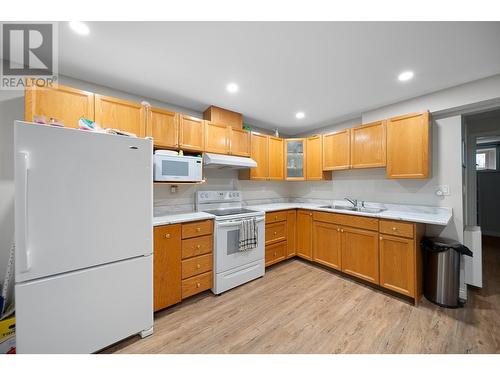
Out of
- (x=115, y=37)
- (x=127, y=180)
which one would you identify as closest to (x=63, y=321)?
(x=127, y=180)

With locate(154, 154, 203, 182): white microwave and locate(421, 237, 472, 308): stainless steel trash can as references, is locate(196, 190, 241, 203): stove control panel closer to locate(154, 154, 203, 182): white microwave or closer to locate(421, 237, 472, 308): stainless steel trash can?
locate(154, 154, 203, 182): white microwave

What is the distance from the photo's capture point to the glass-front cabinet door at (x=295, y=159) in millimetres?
3525

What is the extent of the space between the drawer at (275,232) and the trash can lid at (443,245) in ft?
5.49

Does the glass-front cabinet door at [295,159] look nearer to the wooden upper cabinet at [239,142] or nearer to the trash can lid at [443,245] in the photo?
the wooden upper cabinet at [239,142]

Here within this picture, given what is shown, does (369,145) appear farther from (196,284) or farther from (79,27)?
(79,27)

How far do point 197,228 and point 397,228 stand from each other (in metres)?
2.22

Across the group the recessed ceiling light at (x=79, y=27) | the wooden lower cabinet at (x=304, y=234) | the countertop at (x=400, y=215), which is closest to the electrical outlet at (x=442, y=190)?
the countertop at (x=400, y=215)

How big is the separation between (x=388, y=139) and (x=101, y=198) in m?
3.21

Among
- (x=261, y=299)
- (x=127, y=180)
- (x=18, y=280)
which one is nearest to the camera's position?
(x=18, y=280)

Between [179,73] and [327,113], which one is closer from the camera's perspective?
[179,73]

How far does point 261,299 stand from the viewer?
2119mm

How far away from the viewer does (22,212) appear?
44.2 inches
